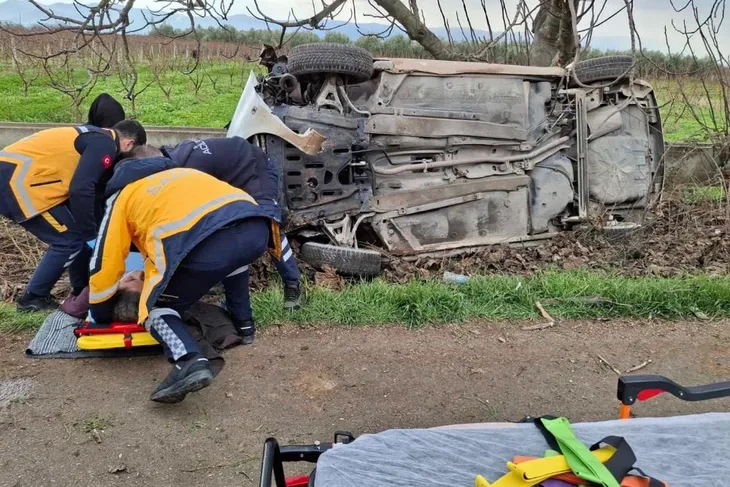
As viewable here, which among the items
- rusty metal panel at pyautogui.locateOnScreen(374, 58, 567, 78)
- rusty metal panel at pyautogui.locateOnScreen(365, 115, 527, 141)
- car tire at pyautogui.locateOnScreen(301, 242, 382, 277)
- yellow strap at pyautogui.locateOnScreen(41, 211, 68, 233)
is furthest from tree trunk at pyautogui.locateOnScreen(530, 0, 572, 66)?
yellow strap at pyautogui.locateOnScreen(41, 211, 68, 233)

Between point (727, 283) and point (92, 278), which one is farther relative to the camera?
point (727, 283)

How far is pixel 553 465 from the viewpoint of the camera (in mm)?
1477

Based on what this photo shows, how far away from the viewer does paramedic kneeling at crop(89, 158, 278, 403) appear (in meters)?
3.17

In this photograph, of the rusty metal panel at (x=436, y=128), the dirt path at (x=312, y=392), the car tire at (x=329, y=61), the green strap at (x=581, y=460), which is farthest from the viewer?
the rusty metal panel at (x=436, y=128)

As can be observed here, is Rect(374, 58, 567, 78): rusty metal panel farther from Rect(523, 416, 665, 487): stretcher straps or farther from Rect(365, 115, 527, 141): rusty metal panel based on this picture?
Rect(523, 416, 665, 487): stretcher straps

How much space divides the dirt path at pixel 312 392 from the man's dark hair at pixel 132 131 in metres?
1.45

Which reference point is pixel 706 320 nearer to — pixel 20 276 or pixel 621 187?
pixel 621 187

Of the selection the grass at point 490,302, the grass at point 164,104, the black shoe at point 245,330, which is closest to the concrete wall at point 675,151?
the grass at point 164,104

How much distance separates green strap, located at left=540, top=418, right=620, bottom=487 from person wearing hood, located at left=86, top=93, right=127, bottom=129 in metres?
4.02

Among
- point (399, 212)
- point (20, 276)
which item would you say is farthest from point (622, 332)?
point (20, 276)

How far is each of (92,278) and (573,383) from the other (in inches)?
106

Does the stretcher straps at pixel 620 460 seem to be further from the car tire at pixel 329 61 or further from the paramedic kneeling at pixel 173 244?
the car tire at pixel 329 61

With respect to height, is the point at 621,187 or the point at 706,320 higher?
the point at 621,187

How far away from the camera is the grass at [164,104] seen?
38.5ft
